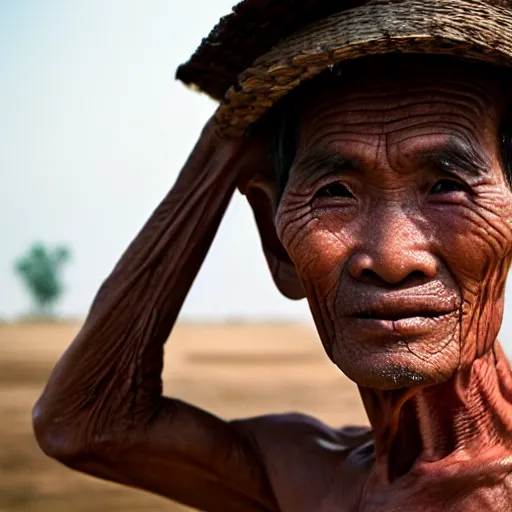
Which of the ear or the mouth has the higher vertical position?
the ear

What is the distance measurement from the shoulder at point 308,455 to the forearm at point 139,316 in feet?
1.18

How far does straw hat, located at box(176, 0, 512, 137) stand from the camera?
2074 millimetres

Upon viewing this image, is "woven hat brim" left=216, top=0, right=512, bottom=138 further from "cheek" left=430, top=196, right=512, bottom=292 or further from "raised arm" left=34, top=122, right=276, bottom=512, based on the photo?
"raised arm" left=34, top=122, right=276, bottom=512

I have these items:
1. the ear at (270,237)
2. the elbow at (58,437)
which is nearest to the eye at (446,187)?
the ear at (270,237)

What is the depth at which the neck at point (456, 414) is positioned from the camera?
7.75ft

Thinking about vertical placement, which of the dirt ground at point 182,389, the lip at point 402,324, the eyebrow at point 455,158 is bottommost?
the dirt ground at point 182,389

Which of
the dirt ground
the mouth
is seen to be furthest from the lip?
the dirt ground

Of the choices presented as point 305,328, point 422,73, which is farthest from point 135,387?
point 305,328

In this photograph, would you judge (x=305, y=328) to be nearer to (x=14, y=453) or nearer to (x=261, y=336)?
(x=261, y=336)

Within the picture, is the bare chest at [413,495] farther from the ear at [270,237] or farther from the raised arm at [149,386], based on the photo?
the ear at [270,237]

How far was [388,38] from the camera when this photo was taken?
2.06 meters

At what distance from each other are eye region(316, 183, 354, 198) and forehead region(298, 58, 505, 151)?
0.39ft

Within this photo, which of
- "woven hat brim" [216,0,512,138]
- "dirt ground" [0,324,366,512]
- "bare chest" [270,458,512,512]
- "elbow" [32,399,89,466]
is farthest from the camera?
"dirt ground" [0,324,366,512]

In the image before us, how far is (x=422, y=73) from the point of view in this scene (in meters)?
2.22
